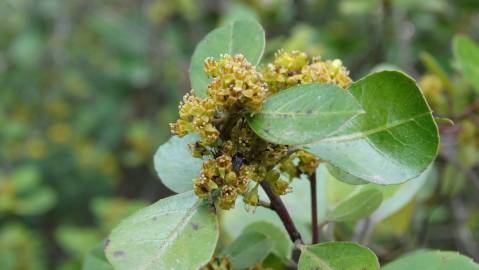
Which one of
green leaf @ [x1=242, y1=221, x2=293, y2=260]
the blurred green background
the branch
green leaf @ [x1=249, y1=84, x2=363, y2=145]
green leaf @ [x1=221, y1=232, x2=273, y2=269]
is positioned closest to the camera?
green leaf @ [x1=249, y1=84, x2=363, y2=145]

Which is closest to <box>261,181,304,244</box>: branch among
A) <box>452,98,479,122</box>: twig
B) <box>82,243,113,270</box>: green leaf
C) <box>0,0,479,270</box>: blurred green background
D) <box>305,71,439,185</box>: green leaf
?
<box>305,71,439,185</box>: green leaf

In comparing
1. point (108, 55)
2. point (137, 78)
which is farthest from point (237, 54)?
point (108, 55)

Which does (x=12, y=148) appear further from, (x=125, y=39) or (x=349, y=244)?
(x=349, y=244)

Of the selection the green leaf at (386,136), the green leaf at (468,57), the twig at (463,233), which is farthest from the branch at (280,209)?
the twig at (463,233)

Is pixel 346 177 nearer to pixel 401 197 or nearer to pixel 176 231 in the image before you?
pixel 176 231

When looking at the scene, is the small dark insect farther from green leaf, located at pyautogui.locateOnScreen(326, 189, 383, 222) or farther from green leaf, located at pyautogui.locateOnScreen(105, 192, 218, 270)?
green leaf, located at pyautogui.locateOnScreen(326, 189, 383, 222)

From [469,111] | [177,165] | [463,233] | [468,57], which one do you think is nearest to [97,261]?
[177,165]

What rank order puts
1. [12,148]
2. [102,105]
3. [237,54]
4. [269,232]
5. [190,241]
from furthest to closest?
[102,105]
[12,148]
[269,232]
[237,54]
[190,241]

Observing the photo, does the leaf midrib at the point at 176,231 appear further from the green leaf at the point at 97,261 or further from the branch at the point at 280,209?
the green leaf at the point at 97,261
